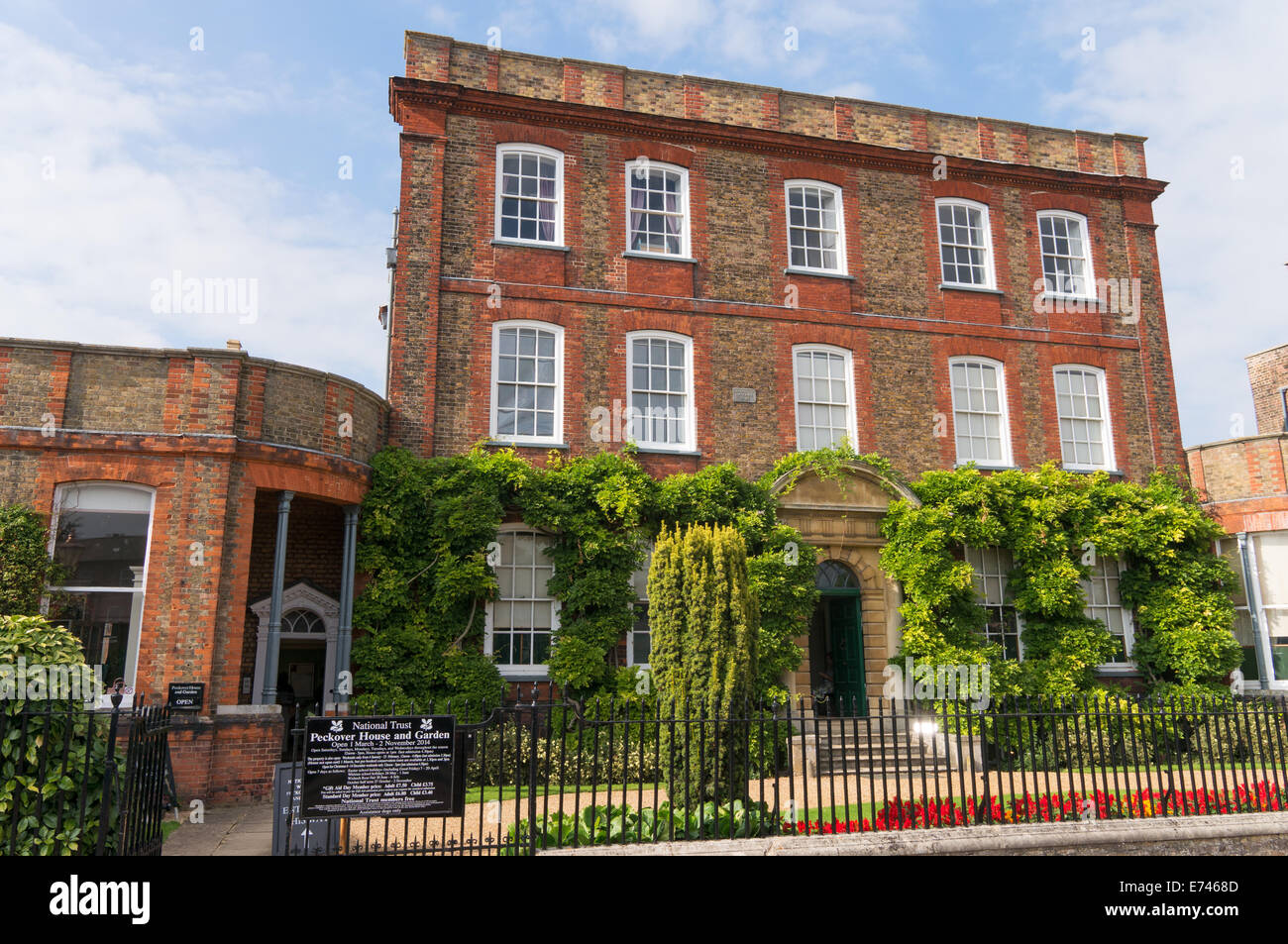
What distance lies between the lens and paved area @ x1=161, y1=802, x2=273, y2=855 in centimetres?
902

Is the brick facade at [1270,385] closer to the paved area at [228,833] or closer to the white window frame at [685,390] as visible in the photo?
the white window frame at [685,390]

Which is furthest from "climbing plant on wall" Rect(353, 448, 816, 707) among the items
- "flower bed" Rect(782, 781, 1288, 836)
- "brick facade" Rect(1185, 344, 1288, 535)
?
"brick facade" Rect(1185, 344, 1288, 535)

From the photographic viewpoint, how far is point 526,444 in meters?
15.4

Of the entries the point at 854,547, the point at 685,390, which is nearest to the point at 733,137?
the point at 685,390

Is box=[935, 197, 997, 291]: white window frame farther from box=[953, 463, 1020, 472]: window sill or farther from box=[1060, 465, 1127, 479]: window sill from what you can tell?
box=[1060, 465, 1127, 479]: window sill

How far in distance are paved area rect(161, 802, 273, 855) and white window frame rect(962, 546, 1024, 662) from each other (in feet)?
39.9

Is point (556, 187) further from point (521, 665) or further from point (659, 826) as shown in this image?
point (659, 826)

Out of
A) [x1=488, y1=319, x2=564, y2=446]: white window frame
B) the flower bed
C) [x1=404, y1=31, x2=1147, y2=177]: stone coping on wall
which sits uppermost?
[x1=404, y1=31, x2=1147, y2=177]: stone coping on wall

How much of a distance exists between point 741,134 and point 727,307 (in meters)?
3.46

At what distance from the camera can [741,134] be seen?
1755cm

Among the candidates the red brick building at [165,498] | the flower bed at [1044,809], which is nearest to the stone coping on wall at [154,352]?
the red brick building at [165,498]

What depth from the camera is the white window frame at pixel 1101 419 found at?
59.5ft

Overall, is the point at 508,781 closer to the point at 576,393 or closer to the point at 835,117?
the point at 576,393

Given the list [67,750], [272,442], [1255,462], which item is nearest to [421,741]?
[67,750]
